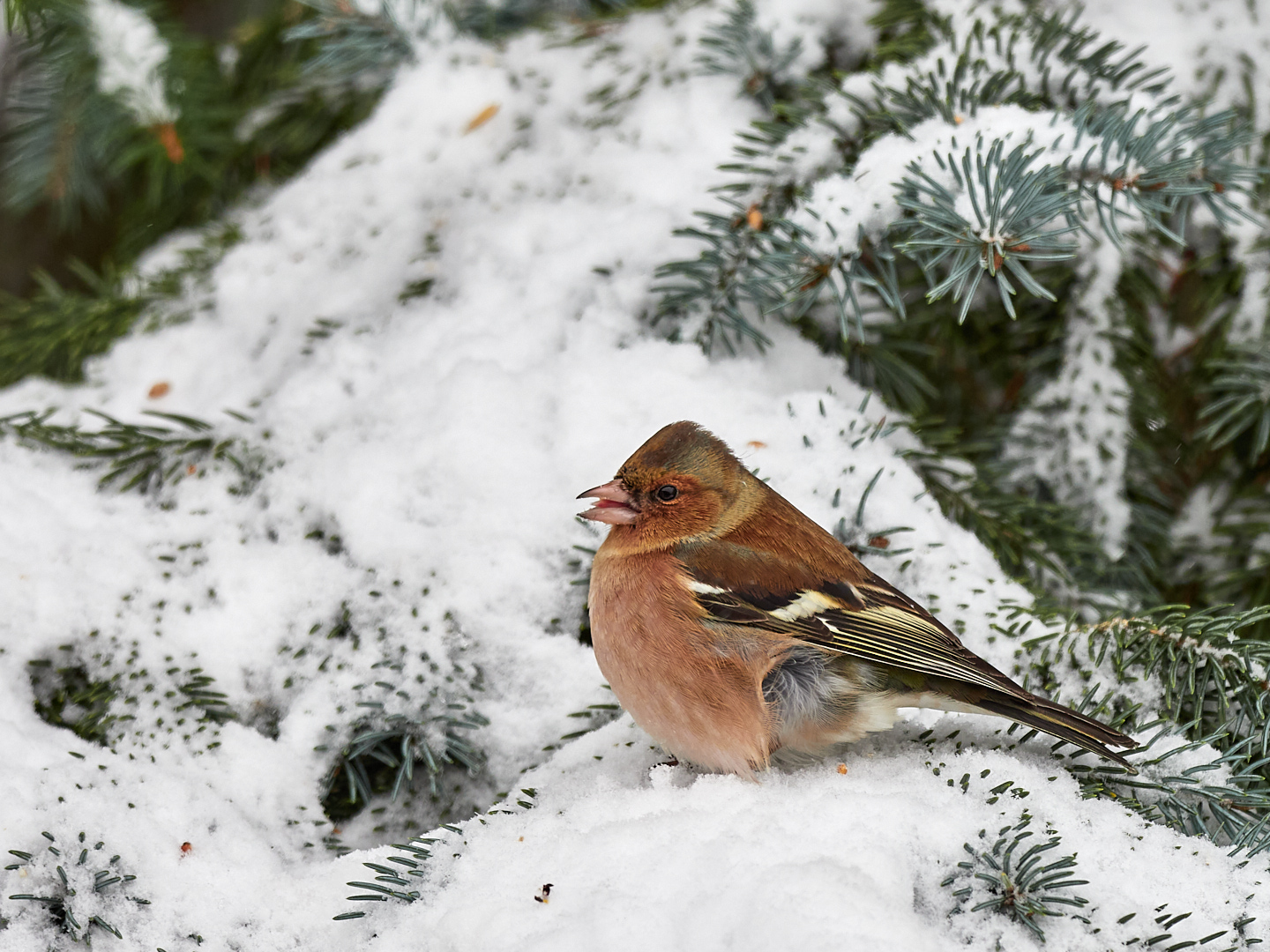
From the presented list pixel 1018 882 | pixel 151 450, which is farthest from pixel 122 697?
pixel 1018 882

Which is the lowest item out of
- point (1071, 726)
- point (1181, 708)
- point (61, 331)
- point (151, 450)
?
point (1181, 708)

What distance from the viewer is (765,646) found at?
1.85 m

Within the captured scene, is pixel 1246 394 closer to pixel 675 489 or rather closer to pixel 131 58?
pixel 675 489

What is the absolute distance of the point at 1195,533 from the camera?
8.26ft

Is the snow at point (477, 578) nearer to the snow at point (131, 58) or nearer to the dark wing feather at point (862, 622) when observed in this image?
the dark wing feather at point (862, 622)

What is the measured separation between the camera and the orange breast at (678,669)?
1.73m

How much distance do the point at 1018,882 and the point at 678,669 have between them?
2.12ft

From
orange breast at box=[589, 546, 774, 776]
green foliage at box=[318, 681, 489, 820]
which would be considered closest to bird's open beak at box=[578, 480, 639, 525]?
orange breast at box=[589, 546, 774, 776]

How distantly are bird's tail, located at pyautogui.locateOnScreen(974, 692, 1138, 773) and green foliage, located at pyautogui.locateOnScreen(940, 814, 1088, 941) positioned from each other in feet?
0.82

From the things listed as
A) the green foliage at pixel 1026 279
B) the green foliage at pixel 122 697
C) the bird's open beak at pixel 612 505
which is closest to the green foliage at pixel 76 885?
the green foliage at pixel 122 697

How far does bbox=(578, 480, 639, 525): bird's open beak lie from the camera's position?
6.61 feet

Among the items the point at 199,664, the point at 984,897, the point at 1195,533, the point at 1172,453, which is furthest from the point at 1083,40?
the point at 199,664

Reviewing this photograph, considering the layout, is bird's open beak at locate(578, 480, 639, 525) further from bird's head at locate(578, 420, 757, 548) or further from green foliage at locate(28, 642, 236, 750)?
green foliage at locate(28, 642, 236, 750)

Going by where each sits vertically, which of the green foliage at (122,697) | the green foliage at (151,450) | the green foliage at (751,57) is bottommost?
the green foliage at (122,697)
